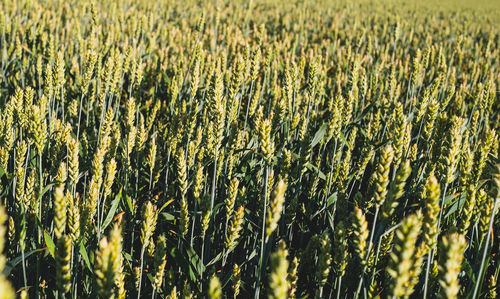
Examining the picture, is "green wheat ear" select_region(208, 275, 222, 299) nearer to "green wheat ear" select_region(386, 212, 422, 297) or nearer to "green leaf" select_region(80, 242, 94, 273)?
"green wheat ear" select_region(386, 212, 422, 297)

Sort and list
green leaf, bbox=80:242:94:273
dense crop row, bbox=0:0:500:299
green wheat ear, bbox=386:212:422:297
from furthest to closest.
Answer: green leaf, bbox=80:242:94:273
dense crop row, bbox=0:0:500:299
green wheat ear, bbox=386:212:422:297

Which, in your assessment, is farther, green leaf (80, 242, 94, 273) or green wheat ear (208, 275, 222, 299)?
green leaf (80, 242, 94, 273)

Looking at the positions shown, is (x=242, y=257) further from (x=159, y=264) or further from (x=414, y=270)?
(x=414, y=270)

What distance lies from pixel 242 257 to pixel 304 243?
17.0 inches

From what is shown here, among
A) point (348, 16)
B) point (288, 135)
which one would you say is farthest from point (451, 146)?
point (348, 16)

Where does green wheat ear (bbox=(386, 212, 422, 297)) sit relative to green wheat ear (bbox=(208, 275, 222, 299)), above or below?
above

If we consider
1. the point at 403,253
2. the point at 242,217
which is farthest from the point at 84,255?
the point at 403,253

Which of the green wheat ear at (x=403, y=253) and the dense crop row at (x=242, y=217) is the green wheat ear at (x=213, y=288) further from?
the green wheat ear at (x=403, y=253)

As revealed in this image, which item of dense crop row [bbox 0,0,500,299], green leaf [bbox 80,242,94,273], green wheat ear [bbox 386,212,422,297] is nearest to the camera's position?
green wheat ear [bbox 386,212,422,297]

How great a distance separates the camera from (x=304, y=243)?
2.40 m

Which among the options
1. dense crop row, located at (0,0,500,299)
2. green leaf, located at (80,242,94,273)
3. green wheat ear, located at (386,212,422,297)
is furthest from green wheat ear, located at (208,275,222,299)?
green leaf, located at (80,242,94,273)

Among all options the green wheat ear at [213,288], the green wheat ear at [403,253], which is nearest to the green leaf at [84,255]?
the green wheat ear at [213,288]

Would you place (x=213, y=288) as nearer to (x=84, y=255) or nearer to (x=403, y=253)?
(x=403, y=253)

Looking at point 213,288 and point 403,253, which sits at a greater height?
point 403,253
